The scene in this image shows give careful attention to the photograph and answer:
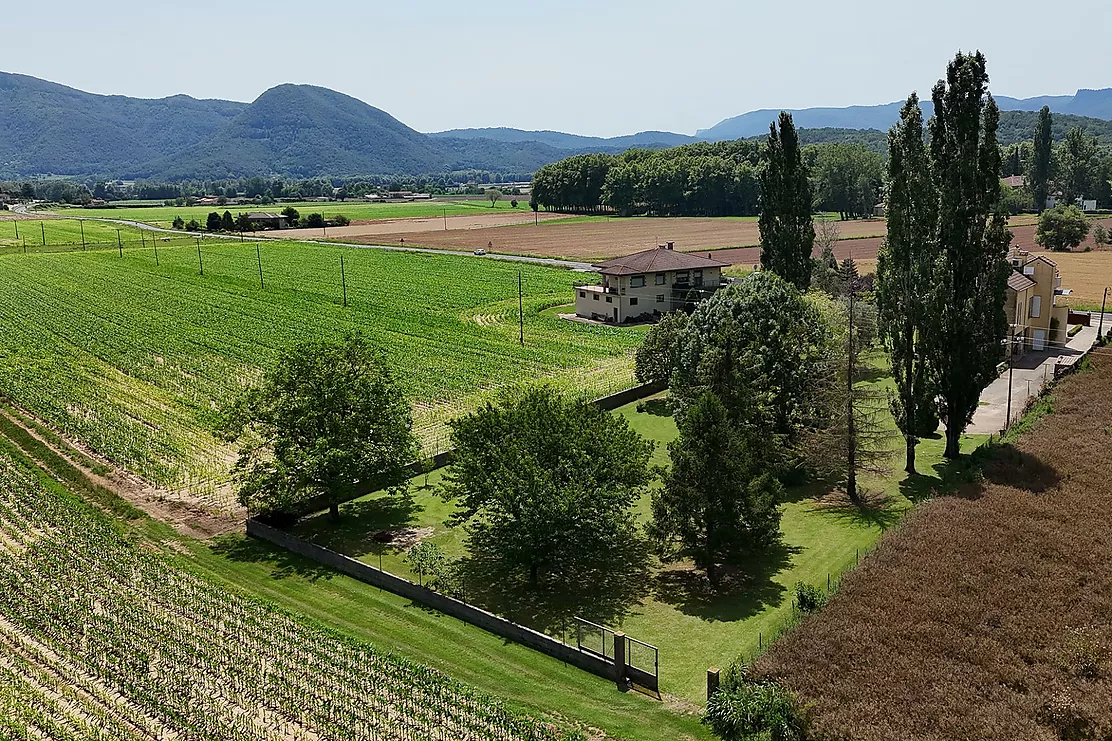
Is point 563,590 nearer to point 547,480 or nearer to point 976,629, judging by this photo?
point 547,480

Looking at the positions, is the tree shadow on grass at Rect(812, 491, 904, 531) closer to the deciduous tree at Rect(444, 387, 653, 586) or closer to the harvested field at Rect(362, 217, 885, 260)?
the deciduous tree at Rect(444, 387, 653, 586)

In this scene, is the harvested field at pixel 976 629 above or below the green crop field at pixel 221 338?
below

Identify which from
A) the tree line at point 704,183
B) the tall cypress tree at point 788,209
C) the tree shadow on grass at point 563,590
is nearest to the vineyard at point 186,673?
the tree shadow on grass at point 563,590

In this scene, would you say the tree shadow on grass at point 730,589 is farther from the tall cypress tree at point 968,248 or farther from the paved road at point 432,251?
the paved road at point 432,251

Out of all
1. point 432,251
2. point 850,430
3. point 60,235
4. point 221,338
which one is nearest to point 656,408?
point 850,430

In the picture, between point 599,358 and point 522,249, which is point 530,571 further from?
point 522,249

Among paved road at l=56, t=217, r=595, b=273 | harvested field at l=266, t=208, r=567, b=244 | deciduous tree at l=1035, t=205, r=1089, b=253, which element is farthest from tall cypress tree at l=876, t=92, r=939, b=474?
harvested field at l=266, t=208, r=567, b=244

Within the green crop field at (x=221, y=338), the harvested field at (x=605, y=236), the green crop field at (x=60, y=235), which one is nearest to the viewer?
the green crop field at (x=221, y=338)
